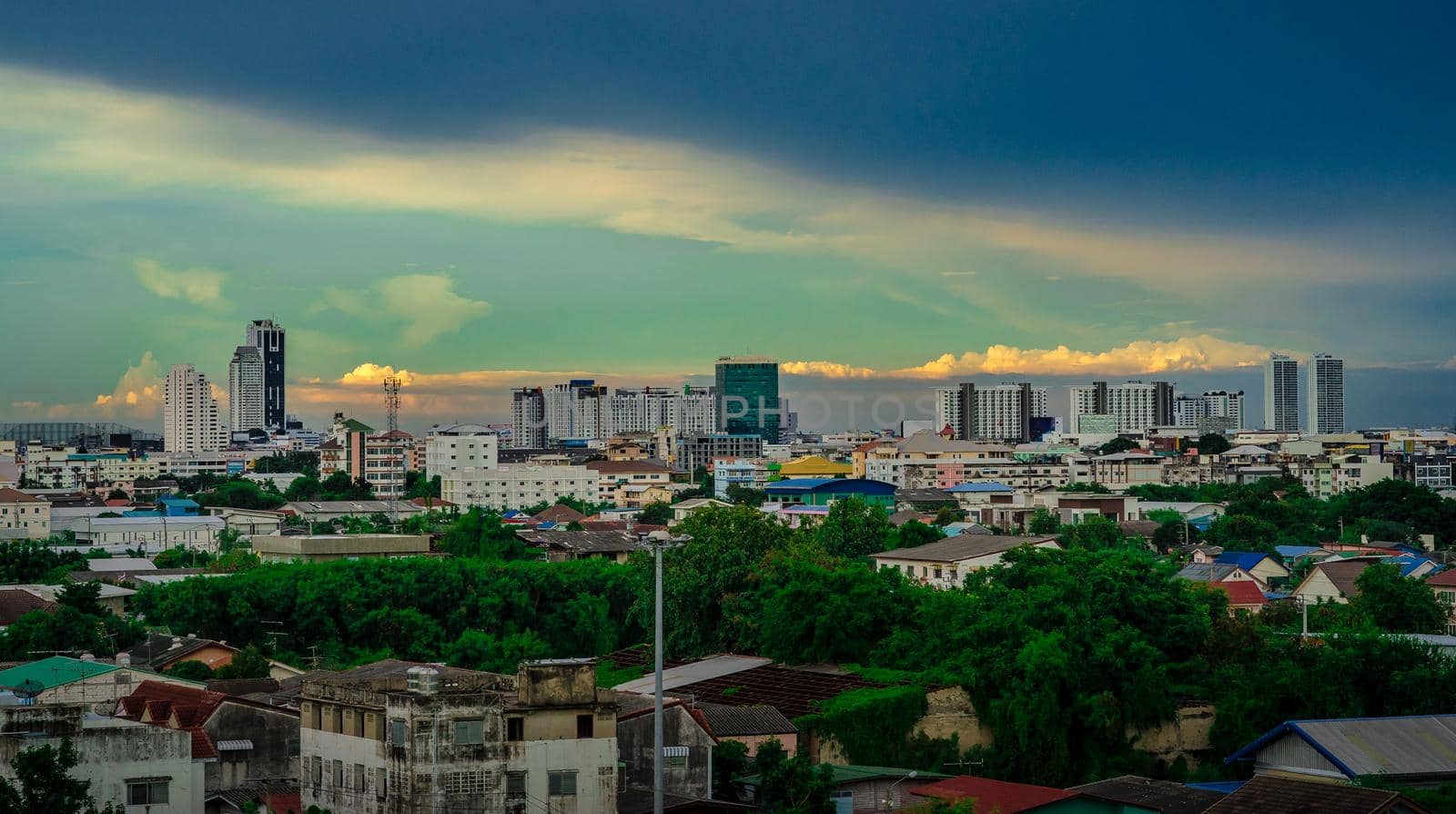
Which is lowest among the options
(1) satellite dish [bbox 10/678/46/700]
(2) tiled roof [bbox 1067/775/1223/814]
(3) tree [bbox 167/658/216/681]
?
(2) tiled roof [bbox 1067/775/1223/814]

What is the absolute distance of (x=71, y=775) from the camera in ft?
40.1

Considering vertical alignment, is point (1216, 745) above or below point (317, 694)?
below

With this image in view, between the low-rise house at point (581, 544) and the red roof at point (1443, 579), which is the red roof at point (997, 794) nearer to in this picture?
the red roof at point (1443, 579)

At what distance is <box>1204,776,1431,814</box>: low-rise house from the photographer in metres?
11.8

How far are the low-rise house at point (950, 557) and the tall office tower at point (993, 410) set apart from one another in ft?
295

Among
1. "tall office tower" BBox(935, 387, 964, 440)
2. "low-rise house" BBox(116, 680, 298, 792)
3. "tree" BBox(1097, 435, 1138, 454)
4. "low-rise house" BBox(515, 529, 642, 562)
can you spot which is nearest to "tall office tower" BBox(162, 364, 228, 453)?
"tall office tower" BBox(935, 387, 964, 440)

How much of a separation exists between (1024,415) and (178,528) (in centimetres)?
8247

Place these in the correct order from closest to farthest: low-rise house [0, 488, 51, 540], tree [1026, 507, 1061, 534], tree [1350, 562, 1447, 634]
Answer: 1. tree [1350, 562, 1447, 634]
2. tree [1026, 507, 1061, 534]
3. low-rise house [0, 488, 51, 540]

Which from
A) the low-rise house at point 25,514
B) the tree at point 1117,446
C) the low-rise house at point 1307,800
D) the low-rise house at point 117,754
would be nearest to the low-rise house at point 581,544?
the low-rise house at point 25,514

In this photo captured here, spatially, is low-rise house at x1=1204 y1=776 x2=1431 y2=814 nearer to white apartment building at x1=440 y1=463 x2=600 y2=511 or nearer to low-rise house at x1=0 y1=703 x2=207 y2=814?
low-rise house at x1=0 y1=703 x2=207 y2=814

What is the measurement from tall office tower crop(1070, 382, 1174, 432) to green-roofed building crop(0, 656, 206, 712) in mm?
109203

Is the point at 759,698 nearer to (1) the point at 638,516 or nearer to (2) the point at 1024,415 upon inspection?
(1) the point at 638,516

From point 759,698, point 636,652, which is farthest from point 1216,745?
point 636,652

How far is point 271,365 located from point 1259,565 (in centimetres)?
12220
